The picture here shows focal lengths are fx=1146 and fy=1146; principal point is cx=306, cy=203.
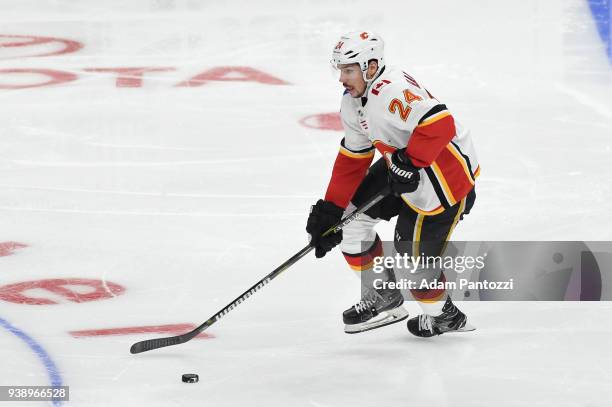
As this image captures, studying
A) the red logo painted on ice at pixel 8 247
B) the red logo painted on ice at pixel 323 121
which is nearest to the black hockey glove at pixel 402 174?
the red logo painted on ice at pixel 8 247

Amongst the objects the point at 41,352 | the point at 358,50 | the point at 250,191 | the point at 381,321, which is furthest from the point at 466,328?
the point at 250,191

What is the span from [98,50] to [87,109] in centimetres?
162

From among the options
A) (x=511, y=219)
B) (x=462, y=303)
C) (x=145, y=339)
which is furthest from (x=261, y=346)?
(x=511, y=219)

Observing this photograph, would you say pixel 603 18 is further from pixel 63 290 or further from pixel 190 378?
pixel 190 378

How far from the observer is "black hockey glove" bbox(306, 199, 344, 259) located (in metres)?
4.14

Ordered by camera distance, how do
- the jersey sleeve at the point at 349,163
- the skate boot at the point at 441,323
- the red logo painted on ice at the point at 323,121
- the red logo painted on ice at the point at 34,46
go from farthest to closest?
the red logo painted on ice at the point at 34,46 → the red logo painted on ice at the point at 323,121 → the skate boot at the point at 441,323 → the jersey sleeve at the point at 349,163

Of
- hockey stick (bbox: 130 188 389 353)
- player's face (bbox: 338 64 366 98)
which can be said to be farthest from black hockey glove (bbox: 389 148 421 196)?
player's face (bbox: 338 64 366 98)

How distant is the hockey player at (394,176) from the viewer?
12.6 ft

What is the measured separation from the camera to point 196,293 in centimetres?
462

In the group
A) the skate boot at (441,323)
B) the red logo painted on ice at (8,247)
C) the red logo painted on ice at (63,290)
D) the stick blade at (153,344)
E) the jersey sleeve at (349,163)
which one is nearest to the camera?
the stick blade at (153,344)

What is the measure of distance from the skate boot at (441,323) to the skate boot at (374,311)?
12 centimetres

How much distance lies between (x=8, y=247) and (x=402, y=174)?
207 cm

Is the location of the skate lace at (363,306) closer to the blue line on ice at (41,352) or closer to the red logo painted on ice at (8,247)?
the blue line on ice at (41,352)

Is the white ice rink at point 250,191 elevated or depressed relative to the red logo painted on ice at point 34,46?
elevated
